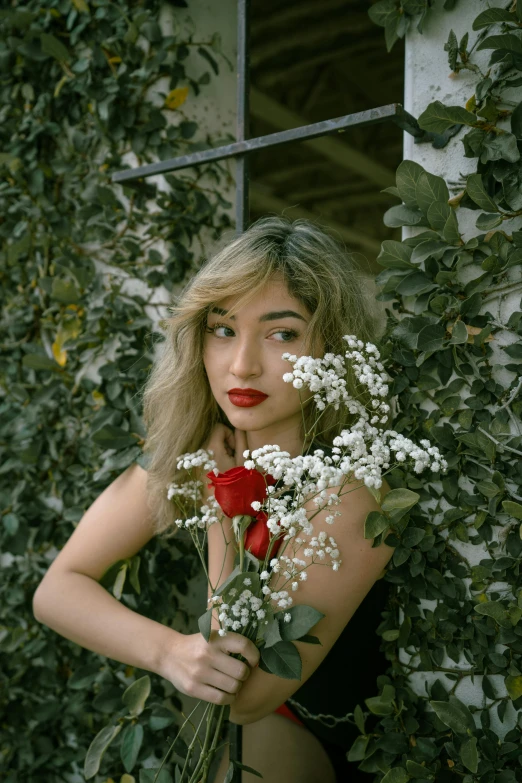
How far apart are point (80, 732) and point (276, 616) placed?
Result: 109cm

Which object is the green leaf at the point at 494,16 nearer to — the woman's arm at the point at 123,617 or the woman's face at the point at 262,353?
the woman's face at the point at 262,353

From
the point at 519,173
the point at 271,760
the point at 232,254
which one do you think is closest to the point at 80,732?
the point at 271,760

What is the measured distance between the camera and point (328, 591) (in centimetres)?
117

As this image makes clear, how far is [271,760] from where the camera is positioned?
148 centimetres

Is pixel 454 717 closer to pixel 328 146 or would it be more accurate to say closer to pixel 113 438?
pixel 113 438

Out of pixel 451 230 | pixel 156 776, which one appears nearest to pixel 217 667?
pixel 156 776

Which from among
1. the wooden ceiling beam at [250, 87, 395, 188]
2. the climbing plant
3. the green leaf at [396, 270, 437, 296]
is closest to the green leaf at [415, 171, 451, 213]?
the climbing plant

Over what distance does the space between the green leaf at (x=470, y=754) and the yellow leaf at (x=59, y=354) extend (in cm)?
134

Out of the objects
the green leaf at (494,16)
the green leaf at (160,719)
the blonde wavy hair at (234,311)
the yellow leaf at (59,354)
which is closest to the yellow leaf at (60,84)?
the yellow leaf at (59,354)

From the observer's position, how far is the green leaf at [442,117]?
1223 mm

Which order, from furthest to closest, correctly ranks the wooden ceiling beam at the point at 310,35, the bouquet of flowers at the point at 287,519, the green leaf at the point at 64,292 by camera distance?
the wooden ceiling beam at the point at 310,35 < the green leaf at the point at 64,292 < the bouquet of flowers at the point at 287,519

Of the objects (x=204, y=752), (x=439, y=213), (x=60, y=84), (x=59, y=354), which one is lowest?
(x=204, y=752)

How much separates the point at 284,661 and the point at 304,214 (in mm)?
3750

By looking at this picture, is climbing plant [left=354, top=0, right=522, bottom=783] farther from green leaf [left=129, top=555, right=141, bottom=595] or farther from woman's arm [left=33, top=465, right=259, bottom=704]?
green leaf [left=129, top=555, right=141, bottom=595]
